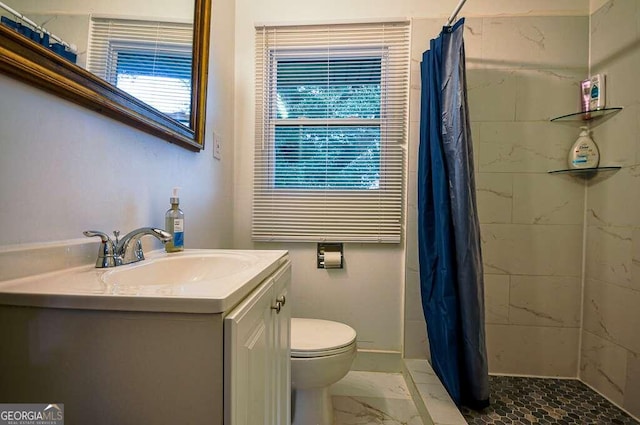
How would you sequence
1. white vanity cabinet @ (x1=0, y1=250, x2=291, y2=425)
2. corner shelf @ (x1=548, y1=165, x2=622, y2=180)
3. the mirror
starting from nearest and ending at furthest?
1. white vanity cabinet @ (x1=0, y1=250, x2=291, y2=425)
2. the mirror
3. corner shelf @ (x1=548, y1=165, x2=622, y2=180)

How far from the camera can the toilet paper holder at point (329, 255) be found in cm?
164

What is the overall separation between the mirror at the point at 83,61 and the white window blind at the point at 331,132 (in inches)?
24.5

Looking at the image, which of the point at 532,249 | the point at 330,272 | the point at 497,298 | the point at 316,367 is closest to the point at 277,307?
the point at 316,367

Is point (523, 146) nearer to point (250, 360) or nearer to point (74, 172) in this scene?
point (250, 360)

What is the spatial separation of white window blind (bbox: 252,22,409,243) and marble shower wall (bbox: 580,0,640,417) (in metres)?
0.98

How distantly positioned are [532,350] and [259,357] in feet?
5.59

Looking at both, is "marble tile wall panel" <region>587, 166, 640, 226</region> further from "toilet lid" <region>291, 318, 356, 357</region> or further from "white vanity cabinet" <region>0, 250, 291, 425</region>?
"white vanity cabinet" <region>0, 250, 291, 425</region>

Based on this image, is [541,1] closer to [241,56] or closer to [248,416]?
[241,56]

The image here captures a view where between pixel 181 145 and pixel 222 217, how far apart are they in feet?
1.77

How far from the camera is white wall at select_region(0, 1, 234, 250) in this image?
1.76ft

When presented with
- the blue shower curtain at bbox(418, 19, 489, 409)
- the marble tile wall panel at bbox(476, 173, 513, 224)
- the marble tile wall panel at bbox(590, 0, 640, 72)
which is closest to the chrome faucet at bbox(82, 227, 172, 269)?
the blue shower curtain at bbox(418, 19, 489, 409)

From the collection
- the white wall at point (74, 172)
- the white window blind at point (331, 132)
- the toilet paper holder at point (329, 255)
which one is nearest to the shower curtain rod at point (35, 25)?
the white wall at point (74, 172)

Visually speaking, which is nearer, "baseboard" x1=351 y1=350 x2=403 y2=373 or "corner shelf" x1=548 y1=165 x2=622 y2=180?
"corner shelf" x1=548 y1=165 x2=622 y2=180

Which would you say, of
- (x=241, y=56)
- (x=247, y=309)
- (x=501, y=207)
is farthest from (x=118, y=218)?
(x=501, y=207)
